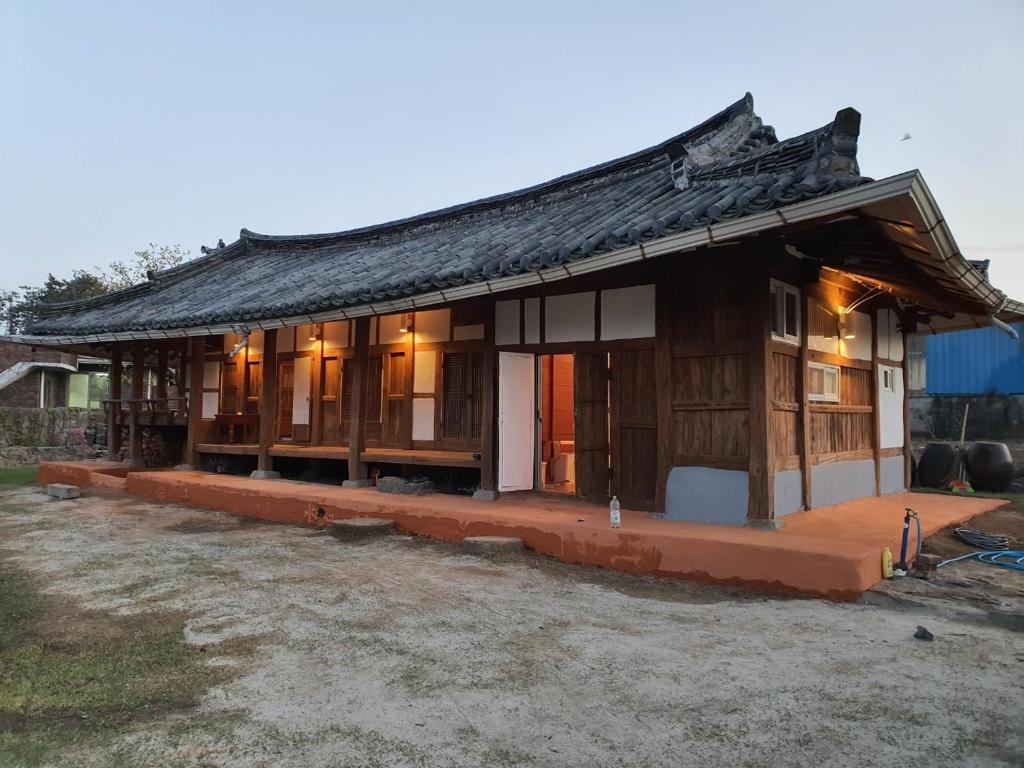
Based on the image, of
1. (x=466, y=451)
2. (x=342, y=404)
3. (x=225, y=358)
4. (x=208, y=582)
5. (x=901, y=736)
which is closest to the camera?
(x=901, y=736)

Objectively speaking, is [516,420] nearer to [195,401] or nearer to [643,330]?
[643,330]

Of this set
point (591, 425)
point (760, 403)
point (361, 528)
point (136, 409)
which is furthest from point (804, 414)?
point (136, 409)

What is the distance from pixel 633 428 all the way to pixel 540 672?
12.9 ft

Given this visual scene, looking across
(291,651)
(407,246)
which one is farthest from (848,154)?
(407,246)

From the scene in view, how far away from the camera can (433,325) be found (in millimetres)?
9867

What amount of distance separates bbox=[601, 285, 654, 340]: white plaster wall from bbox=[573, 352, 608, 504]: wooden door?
0.33 meters

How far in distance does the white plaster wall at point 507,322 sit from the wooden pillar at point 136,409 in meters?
8.24

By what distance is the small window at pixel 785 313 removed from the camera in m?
6.45

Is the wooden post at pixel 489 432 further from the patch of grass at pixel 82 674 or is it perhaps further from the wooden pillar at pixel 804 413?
the patch of grass at pixel 82 674

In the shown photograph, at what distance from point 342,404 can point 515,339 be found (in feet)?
13.7

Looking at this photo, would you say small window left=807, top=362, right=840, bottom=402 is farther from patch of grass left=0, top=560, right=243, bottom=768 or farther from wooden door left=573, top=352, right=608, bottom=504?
patch of grass left=0, top=560, right=243, bottom=768

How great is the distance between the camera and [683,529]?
5.97m

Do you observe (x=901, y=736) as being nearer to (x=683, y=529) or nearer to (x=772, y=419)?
(x=683, y=529)

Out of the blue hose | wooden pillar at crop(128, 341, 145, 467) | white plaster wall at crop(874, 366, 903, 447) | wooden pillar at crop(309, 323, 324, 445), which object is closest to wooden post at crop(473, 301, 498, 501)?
wooden pillar at crop(309, 323, 324, 445)
